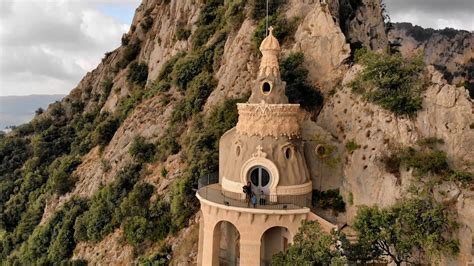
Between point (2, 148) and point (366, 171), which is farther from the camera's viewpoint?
point (2, 148)

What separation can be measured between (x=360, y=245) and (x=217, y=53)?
111 feet

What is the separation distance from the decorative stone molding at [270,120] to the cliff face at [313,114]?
238 centimetres

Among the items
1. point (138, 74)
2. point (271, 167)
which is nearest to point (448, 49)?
point (138, 74)

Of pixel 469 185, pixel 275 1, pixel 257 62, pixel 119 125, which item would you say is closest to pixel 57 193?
pixel 119 125

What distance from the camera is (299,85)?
37.4m

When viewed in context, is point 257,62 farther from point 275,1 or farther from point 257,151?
point 257,151

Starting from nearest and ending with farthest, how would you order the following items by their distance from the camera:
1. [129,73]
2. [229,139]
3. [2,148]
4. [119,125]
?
[229,139] < [119,125] < [129,73] < [2,148]

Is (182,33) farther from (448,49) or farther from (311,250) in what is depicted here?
(448,49)

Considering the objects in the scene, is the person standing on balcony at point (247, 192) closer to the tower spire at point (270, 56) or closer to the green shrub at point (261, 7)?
the tower spire at point (270, 56)

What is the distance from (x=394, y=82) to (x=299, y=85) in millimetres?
10044

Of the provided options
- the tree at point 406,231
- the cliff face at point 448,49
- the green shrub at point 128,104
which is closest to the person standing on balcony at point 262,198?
the tree at point 406,231

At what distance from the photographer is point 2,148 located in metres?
78.4

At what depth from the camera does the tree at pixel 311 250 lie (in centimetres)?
2305

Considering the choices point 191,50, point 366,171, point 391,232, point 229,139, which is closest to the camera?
point 391,232
